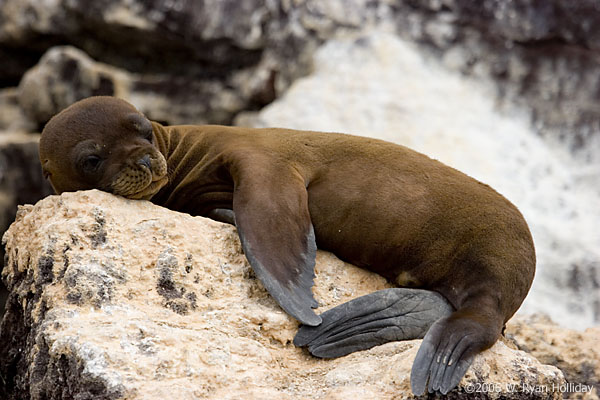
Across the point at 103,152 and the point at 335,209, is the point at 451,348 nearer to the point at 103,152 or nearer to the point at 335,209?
the point at 335,209

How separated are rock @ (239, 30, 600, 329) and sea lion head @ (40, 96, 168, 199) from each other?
376cm

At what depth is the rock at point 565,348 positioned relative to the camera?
190 inches

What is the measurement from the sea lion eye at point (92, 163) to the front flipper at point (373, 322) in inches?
60.5

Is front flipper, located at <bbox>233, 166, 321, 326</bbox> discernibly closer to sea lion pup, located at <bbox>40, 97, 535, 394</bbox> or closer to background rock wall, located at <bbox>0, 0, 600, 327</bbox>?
sea lion pup, located at <bbox>40, 97, 535, 394</bbox>

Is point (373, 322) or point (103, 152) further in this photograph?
point (103, 152)

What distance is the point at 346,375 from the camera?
11.1 feet

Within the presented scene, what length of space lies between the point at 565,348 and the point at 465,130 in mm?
3521

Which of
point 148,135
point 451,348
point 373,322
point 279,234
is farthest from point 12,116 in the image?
point 451,348

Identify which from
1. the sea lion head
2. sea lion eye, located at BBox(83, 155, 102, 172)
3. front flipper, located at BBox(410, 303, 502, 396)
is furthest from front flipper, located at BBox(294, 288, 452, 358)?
sea lion eye, located at BBox(83, 155, 102, 172)

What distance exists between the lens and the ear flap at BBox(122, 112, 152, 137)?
4.40m

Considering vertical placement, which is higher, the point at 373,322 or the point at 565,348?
the point at 373,322

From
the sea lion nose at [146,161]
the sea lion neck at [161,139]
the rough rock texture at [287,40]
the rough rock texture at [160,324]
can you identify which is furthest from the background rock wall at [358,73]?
the rough rock texture at [160,324]

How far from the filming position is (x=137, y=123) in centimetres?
442

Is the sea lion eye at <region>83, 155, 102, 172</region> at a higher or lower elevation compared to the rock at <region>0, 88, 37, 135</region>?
higher
